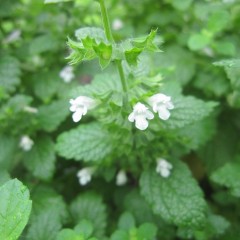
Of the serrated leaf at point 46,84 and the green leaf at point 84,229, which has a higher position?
the serrated leaf at point 46,84

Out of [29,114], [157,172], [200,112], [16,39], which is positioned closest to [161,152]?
[157,172]

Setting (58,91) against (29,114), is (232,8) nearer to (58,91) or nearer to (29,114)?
(58,91)

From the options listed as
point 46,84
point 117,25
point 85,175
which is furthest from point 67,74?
point 85,175

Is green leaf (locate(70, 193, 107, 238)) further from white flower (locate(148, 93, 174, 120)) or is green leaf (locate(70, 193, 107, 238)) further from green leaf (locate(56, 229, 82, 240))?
white flower (locate(148, 93, 174, 120))

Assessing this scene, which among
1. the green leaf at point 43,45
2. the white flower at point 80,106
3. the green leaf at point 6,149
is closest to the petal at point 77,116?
the white flower at point 80,106

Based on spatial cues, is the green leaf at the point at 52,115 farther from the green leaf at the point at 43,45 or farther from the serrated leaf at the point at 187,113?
the serrated leaf at the point at 187,113

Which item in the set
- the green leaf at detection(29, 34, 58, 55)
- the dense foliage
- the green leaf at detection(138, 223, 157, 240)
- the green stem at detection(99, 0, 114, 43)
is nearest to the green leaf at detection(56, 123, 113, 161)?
the dense foliage
